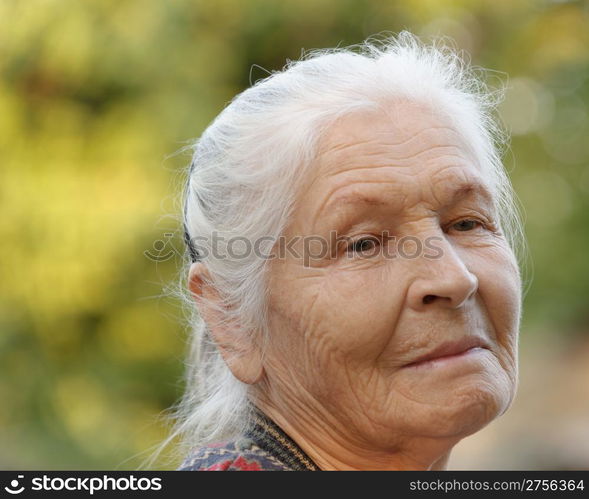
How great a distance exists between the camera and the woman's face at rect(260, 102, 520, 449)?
77.6 inches

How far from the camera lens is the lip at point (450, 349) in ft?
6.48

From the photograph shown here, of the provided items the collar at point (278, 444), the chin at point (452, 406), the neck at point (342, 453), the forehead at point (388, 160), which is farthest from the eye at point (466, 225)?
the collar at point (278, 444)

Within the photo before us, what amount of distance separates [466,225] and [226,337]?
0.77 m

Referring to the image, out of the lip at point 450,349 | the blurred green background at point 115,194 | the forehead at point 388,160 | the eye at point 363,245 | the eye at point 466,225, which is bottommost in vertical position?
the lip at point 450,349

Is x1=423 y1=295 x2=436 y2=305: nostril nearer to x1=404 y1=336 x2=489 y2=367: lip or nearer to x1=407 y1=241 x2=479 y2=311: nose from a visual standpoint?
x1=407 y1=241 x2=479 y2=311: nose

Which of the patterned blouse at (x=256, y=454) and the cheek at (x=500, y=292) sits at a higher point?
the cheek at (x=500, y=292)

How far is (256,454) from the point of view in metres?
2.06

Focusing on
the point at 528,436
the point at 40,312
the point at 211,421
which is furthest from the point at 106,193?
the point at 528,436

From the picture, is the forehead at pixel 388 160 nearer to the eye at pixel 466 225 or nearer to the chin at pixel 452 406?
the eye at pixel 466 225

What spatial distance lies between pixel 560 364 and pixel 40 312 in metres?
4.31

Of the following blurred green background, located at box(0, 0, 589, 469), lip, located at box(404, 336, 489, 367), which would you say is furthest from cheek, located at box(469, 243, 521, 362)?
blurred green background, located at box(0, 0, 589, 469)

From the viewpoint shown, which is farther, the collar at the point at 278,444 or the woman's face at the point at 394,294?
the collar at the point at 278,444

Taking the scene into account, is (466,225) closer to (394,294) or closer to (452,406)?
(394,294)

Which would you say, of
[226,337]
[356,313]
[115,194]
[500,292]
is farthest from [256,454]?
[115,194]
